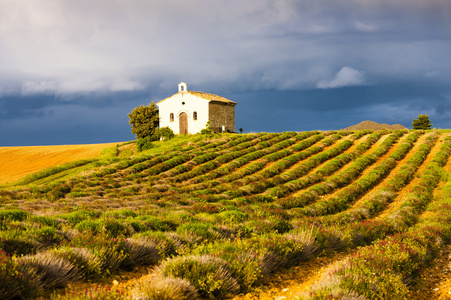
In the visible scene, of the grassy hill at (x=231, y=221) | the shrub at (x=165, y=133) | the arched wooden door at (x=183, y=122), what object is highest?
the arched wooden door at (x=183, y=122)

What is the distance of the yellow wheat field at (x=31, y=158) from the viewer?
121ft

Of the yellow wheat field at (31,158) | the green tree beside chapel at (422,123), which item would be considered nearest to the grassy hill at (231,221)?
the yellow wheat field at (31,158)

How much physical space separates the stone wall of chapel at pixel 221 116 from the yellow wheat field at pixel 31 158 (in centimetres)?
1662

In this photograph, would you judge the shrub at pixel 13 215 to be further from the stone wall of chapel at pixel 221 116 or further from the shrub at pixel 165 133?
the stone wall of chapel at pixel 221 116

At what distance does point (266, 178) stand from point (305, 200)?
262 inches

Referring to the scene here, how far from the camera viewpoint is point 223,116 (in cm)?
5075

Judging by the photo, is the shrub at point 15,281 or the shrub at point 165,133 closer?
the shrub at point 15,281

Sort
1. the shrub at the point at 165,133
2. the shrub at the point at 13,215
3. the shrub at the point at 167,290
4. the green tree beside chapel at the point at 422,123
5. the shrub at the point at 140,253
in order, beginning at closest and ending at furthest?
the shrub at the point at 167,290
the shrub at the point at 140,253
the shrub at the point at 13,215
the shrub at the point at 165,133
the green tree beside chapel at the point at 422,123

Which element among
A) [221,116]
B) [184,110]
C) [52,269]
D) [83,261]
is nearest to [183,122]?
[184,110]

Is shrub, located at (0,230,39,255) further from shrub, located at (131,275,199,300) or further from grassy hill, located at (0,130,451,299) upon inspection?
shrub, located at (131,275,199,300)

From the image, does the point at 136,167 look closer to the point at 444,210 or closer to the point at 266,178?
the point at 266,178

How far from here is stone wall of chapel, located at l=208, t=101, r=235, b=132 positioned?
48625mm

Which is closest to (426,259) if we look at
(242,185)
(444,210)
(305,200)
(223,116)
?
(444,210)

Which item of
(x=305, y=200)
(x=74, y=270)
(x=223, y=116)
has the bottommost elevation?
(x=305, y=200)
